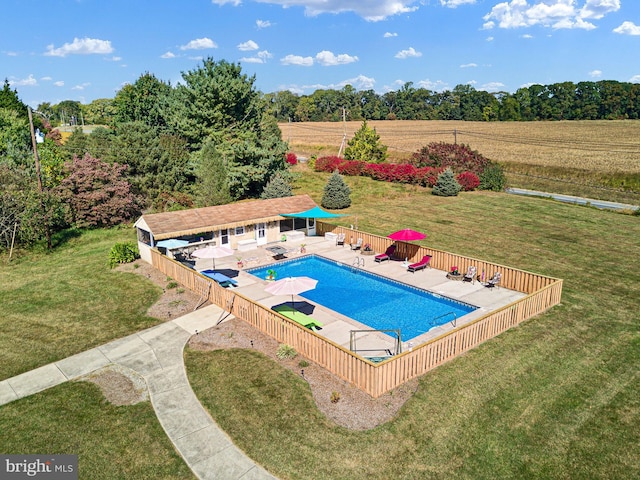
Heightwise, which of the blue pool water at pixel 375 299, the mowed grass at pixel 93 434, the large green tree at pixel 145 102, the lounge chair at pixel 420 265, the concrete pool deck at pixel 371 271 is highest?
the large green tree at pixel 145 102

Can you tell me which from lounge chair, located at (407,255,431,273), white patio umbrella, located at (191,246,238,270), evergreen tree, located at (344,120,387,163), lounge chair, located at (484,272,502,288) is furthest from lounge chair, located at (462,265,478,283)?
evergreen tree, located at (344,120,387,163)

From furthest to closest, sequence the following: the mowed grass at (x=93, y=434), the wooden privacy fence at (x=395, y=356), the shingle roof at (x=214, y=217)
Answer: the shingle roof at (x=214, y=217)
the wooden privacy fence at (x=395, y=356)
the mowed grass at (x=93, y=434)

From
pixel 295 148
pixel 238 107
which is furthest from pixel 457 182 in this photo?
pixel 295 148

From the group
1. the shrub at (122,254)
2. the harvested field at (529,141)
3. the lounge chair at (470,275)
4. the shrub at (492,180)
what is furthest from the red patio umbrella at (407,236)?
the harvested field at (529,141)

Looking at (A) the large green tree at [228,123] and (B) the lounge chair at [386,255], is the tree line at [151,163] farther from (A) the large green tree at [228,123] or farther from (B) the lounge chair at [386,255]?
(B) the lounge chair at [386,255]

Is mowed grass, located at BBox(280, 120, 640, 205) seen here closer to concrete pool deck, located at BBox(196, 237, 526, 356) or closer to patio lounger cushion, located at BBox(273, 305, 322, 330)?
concrete pool deck, located at BBox(196, 237, 526, 356)

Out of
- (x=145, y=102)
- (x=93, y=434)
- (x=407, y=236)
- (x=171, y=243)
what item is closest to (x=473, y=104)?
(x=145, y=102)
